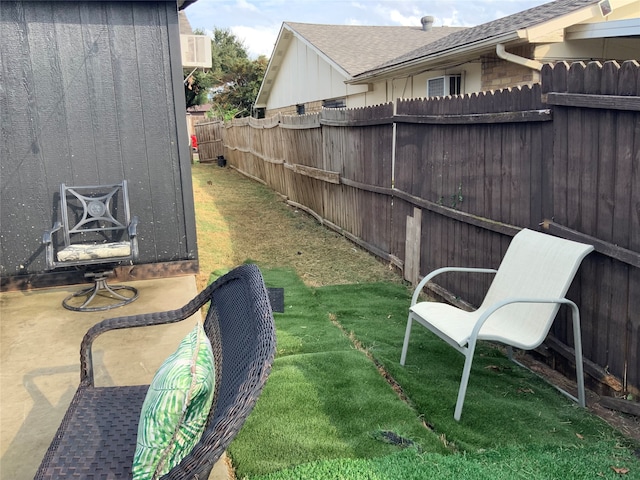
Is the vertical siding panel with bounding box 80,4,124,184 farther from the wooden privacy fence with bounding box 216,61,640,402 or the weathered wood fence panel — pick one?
the weathered wood fence panel

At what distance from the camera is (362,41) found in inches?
653

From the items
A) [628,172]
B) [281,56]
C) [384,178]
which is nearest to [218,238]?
[384,178]

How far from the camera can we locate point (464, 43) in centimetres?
Answer: 858

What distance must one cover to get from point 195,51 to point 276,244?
171 inches

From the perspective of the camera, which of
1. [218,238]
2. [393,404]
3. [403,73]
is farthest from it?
[403,73]

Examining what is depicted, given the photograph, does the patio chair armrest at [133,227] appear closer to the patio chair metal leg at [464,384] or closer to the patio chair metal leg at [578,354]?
the patio chair metal leg at [464,384]

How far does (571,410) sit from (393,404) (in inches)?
41.1

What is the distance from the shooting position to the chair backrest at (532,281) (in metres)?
3.32

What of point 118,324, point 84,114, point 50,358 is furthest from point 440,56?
point 118,324

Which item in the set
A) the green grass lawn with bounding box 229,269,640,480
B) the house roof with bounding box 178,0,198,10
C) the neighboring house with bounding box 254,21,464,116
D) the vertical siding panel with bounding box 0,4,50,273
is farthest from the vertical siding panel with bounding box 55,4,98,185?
the neighboring house with bounding box 254,21,464,116

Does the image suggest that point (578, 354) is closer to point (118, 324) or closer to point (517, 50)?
point (118, 324)

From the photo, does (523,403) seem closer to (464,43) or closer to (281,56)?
(464,43)

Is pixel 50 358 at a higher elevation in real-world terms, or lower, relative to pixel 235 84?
lower

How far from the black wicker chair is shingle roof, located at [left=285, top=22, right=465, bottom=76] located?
486 inches
